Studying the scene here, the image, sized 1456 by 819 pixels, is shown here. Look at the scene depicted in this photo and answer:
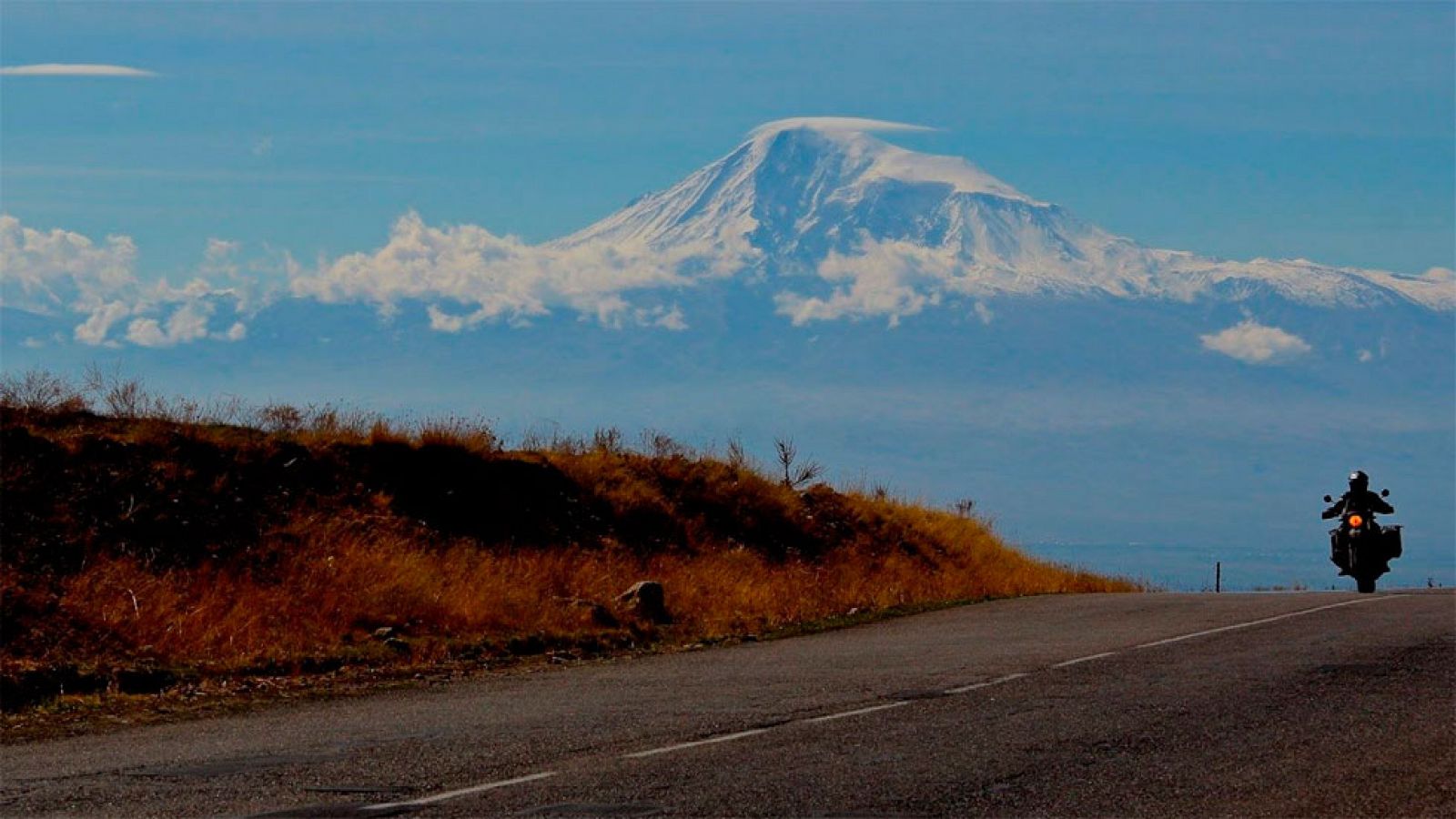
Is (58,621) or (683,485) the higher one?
(683,485)

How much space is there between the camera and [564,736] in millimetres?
11742

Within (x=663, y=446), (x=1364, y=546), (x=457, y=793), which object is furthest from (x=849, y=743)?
(x=663, y=446)

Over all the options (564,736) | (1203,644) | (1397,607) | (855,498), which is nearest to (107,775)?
(564,736)

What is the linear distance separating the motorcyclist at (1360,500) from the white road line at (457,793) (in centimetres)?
1947

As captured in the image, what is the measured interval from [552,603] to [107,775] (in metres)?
12.4

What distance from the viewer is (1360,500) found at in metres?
26.9

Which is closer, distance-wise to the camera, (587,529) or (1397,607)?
(1397,607)

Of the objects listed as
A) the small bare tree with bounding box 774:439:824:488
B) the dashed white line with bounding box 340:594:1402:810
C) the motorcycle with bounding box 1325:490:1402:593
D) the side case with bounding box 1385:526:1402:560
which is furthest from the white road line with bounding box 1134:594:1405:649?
the small bare tree with bounding box 774:439:824:488

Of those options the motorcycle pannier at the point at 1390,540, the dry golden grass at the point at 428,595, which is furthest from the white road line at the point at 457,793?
the motorcycle pannier at the point at 1390,540

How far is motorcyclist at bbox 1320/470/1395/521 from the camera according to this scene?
26.5 meters

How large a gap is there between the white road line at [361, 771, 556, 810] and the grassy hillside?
22.7ft

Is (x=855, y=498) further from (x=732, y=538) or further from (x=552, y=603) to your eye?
(x=552, y=603)

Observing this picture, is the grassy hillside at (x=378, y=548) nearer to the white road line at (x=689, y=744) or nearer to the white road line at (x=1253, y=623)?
the white road line at (x=1253, y=623)

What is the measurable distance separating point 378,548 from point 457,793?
15.4m
